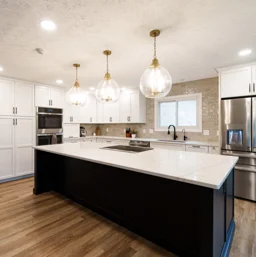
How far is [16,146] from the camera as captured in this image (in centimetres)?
397

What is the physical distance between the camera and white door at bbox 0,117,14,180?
376 cm

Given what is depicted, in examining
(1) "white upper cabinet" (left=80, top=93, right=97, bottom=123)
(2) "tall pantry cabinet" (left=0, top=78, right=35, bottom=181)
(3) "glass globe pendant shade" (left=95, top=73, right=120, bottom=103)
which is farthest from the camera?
(1) "white upper cabinet" (left=80, top=93, right=97, bottom=123)

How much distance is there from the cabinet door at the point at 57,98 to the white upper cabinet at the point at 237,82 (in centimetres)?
393

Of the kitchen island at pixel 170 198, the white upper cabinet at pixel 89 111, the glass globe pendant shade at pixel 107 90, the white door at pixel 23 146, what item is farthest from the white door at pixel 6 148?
the glass globe pendant shade at pixel 107 90

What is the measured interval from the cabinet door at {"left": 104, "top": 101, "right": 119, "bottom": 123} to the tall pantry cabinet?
6.84 ft

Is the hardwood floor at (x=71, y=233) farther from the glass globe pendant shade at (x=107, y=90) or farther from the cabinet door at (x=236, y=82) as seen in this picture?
the cabinet door at (x=236, y=82)

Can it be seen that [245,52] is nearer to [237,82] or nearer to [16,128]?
[237,82]

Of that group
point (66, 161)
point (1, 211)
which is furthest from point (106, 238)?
point (1, 211)

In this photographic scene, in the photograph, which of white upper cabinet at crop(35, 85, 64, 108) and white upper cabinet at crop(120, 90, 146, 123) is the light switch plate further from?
white upper cabinet at crop(35, 85, 64, 108)

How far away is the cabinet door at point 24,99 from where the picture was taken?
13.1ft

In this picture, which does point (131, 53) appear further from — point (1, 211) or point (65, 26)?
point (1, 211)

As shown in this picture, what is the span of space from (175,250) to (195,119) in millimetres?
3125

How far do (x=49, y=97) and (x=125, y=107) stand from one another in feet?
6.81

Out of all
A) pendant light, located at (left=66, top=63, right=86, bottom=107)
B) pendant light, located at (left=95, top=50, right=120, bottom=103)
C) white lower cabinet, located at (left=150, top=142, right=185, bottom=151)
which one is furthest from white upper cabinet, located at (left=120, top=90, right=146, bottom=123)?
pendant light, located at (left=95, top=50, right=120, bottom=103)
